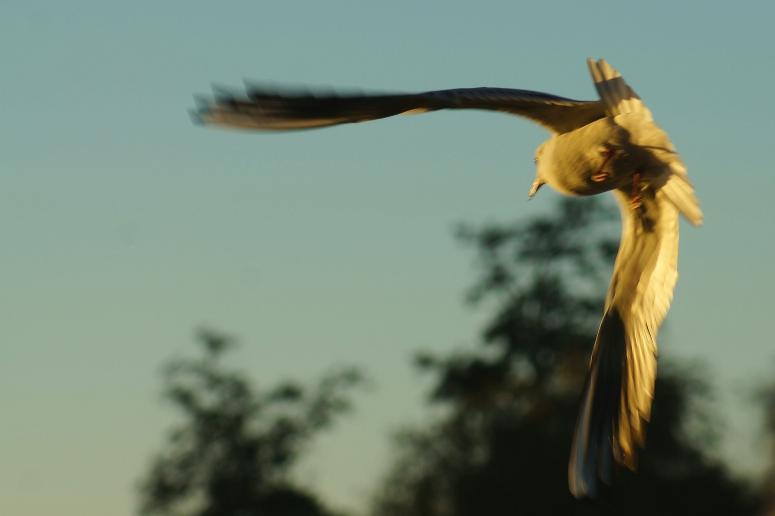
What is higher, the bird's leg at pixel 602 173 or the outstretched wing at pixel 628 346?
the bird's leg at pixel 602 173

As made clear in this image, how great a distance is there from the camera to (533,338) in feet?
92.9

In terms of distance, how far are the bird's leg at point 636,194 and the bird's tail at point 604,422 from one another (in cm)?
61

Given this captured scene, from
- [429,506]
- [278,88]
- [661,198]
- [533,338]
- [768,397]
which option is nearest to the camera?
[278,88]

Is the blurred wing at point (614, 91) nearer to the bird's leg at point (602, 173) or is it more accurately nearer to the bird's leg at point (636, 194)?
the bird's leg at point (602, 173)

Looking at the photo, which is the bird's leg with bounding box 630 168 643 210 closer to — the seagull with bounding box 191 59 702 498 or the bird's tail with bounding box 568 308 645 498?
the seagull with bounding box 191 59 702 498

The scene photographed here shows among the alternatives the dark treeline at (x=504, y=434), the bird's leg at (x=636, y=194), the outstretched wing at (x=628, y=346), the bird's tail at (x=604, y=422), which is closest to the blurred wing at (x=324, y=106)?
the bird's leg at (x=636, y=194)

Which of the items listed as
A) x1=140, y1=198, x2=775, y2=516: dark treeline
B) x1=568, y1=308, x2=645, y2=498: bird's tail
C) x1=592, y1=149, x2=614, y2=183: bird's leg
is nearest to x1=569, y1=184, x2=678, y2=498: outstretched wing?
x1=568, y1=308, x2=645, y2=498: bird's tail

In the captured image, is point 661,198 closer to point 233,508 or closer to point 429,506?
point 429,506

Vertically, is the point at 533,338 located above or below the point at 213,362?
below

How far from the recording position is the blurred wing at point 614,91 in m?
4.78

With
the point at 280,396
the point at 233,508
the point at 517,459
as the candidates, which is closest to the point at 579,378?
the point at 517,459

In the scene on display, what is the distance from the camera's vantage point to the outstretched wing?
521cm

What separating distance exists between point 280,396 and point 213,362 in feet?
7.11

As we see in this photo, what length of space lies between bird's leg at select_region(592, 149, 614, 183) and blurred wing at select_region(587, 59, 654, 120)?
194 millimetres
